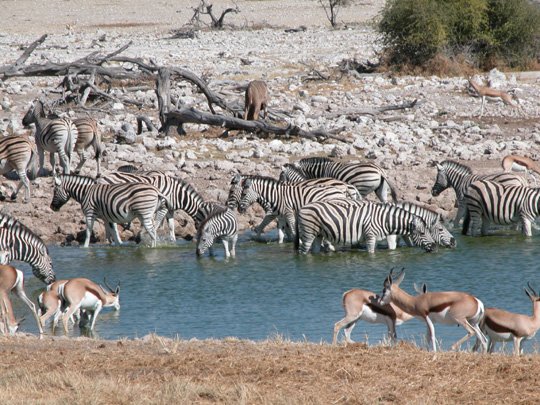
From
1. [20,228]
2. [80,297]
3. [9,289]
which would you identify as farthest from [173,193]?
[9,289]

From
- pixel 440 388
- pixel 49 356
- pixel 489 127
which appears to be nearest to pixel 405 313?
pixel 440 388

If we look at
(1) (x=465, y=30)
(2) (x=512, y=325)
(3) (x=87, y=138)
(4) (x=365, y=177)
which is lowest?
(4) (x=365, y=177)

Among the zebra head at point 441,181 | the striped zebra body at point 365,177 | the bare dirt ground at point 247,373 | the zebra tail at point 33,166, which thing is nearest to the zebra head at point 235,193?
the striped zebra body at point 365,177

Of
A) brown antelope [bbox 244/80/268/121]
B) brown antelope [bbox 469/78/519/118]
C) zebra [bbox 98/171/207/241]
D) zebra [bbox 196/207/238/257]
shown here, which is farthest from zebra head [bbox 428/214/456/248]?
brown antelope [bbox 469/78/519/118]

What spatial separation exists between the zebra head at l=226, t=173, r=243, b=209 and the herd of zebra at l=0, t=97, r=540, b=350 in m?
0.01

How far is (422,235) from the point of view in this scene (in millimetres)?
14992

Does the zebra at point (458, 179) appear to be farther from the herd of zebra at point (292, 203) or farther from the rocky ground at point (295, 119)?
the rocky ground at point (295, 119)

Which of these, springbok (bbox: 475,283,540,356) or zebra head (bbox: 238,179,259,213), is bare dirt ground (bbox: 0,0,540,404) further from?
zebra head (bbox: 238,179,259,213)

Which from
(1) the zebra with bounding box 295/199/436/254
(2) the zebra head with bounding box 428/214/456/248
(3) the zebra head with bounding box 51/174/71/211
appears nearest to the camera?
(1) the zebra with bounding box 295/199/436/254

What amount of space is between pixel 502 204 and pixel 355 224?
7.96ft

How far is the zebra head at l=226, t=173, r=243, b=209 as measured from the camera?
16.2m

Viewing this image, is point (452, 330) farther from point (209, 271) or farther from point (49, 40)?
point (49, 40)

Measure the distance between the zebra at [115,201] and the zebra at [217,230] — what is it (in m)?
0.97

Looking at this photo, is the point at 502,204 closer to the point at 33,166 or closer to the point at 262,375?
the point at 33,166
